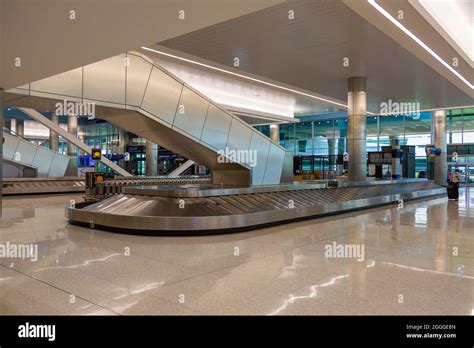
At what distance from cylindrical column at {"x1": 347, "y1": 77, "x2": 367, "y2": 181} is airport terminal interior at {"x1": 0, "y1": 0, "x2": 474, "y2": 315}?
9 centimetres

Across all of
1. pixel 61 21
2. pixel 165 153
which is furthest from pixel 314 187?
pixel 165 153

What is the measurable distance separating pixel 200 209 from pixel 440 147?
25.1 meters

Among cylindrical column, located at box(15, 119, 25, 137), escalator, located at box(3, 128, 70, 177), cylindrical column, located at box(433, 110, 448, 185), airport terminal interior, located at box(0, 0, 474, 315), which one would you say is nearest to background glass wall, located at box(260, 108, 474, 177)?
cylindrical column, located at box(433, 110, 448, 185)

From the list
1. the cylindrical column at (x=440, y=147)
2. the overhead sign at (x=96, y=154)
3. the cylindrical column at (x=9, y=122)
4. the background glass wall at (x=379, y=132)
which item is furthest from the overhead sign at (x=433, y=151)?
the cylindrical column at (x=9, y=122)

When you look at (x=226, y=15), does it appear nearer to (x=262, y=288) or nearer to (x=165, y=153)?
(x=262, y=288)

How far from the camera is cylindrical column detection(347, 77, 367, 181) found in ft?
54.6

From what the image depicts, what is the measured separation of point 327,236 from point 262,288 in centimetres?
385

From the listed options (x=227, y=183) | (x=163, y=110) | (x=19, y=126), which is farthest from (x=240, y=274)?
(x=19, y=126)

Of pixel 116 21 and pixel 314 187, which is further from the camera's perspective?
pixel 314 187

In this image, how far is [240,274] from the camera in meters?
4.85

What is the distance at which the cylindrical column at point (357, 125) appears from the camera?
16641mm

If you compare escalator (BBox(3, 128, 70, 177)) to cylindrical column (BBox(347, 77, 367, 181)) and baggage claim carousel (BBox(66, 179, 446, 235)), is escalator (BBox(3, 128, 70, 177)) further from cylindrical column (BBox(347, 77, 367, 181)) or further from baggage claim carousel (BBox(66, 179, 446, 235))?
cylindrical column (BBox(347, 77, 367, 181))

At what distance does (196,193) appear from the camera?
9375 mm

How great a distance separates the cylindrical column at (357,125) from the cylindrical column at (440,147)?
13.6m
